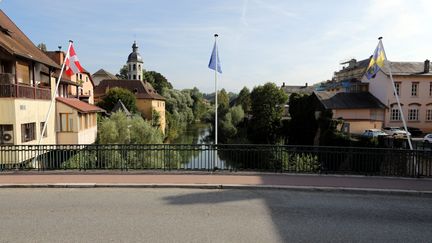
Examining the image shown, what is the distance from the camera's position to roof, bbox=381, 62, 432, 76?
44156 mm

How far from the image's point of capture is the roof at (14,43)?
58.9 feet

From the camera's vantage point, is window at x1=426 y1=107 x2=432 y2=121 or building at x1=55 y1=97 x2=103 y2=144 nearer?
building at x1=55 y1=97 x2=103 y2=144

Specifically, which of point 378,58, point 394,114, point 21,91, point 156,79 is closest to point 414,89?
point 394,114

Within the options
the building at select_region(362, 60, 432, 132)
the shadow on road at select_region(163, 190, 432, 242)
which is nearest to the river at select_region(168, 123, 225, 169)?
the shadow on road at select_region(163, 190, 432, 242)

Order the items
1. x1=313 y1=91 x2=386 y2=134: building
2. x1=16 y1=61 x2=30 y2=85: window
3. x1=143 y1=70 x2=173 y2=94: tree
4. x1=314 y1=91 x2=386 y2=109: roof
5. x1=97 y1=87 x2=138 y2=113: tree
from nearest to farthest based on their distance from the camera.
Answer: x1=16 y1=61 x2=30 y2=85: window < x1=313 y1=91 x2=386 y2=134: building < x1=314 y1=91 x2=386 y2=109: roof < x1=97 y1=87 x2=138 y2=113: tree < x1=143 y1=70 x2=173 y2=94: tree

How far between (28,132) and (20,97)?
2480 millimetres

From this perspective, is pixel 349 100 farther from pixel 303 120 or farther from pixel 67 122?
pixel 67 122

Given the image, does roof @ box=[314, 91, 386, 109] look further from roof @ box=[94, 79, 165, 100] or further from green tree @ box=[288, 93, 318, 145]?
roof @ box=[94, 79, 165, 100]

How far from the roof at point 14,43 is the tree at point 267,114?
3365 centimetres

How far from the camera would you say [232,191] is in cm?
964

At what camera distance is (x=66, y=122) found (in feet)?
83.4

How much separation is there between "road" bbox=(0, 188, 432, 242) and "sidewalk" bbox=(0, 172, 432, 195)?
0.36m

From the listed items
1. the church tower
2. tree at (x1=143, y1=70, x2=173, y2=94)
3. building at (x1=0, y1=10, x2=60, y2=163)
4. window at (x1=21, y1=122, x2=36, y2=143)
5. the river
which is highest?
the church tower

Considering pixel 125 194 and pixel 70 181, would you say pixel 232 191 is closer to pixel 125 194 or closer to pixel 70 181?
pixel 125 194
